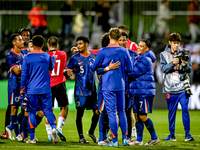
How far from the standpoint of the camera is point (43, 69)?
319 inches

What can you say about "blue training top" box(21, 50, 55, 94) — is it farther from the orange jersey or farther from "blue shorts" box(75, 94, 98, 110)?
the orange jersey

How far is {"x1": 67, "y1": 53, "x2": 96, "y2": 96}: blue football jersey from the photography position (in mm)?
8617

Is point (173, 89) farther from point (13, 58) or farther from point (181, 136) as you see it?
point (13, 58)

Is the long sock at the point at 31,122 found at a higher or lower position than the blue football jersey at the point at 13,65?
lower

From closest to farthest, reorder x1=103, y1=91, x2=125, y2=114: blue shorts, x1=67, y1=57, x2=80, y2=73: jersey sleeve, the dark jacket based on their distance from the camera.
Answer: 1. x1=103, y1=91, x2=125, y2=114: blue shorts
2. the dark jacket
3. x1=67, y1=57, x2=80, y2=73: jersey sleeve

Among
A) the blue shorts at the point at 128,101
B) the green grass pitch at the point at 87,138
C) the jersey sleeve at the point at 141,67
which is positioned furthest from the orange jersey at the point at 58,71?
the jersey sleeve at the point at 141,67

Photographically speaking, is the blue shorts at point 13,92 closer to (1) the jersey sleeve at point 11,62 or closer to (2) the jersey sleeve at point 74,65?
(1) the jersey sleeve at point 11,62

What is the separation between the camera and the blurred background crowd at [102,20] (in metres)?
17.7

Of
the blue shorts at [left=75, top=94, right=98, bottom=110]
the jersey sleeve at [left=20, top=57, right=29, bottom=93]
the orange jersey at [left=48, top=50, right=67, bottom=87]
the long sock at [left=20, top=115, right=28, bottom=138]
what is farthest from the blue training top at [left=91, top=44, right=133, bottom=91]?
the long sock at [left=20, top=115, right=28, bottom=138]

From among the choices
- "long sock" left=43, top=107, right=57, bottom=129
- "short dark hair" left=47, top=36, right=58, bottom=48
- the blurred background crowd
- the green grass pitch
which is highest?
the blurred background crowd

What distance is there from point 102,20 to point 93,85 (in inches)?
370

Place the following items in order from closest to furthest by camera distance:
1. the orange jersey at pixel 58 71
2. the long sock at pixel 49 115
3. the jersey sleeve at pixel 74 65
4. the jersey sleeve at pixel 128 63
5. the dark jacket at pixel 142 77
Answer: the jersey sleeve at pixel 128 63 → the long sock at pixel 49 115 → the dark jacket at pixel 142 77 → the jersey sleeve at pixel 74 65 → the orange jersey at pixel 58 71

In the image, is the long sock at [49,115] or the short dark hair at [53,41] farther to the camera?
the short dark hair at [53,41]

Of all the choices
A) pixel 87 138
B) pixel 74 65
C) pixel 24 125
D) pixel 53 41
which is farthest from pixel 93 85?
pixel 24 125
